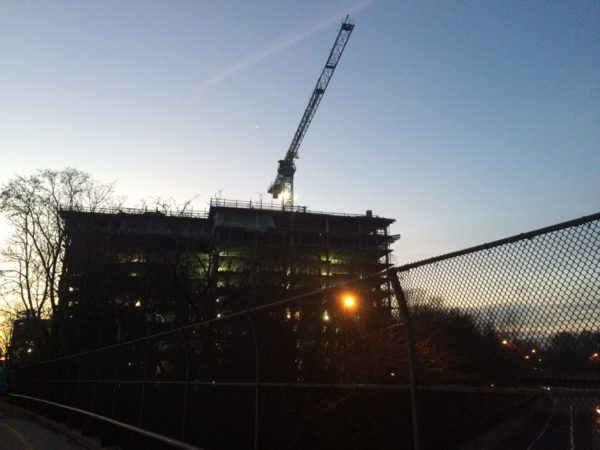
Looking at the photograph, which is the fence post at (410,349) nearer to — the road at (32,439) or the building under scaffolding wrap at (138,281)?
the road at (32,439)

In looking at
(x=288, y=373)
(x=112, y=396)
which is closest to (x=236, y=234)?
(x=112, y=396)

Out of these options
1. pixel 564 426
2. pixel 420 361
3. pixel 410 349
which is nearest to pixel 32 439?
pixel 420 361

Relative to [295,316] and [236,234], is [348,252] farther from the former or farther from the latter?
[295,316]

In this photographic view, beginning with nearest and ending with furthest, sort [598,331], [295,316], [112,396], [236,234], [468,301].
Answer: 1. [598,331]
2. [468,301]
3. [295,316]
4. [112,396]
5. [236,234]

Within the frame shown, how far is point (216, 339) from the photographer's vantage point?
22.9 ft

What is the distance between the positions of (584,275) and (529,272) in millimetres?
342

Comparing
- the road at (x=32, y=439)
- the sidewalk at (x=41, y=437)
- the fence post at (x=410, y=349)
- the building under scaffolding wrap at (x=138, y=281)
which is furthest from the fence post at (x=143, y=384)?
the building under scaffolding wrap at (x=138, y=281)

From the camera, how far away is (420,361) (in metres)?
3.69

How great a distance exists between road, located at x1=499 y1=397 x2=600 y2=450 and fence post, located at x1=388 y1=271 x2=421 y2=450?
2.49 ft

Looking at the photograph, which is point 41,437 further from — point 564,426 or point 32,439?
point 564,426

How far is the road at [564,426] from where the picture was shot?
2.41 meters

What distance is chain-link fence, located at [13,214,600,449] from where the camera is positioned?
8.37ft


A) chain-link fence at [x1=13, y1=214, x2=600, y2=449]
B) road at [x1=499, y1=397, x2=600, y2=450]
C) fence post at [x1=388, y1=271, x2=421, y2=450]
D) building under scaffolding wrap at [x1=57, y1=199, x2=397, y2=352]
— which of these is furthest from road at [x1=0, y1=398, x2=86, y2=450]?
road at [x1=499, y1=397, x2=600, y2=450]

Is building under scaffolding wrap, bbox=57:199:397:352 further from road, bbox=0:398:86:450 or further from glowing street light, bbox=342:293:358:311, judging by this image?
glowing street light, bbox=342:293:358:311
